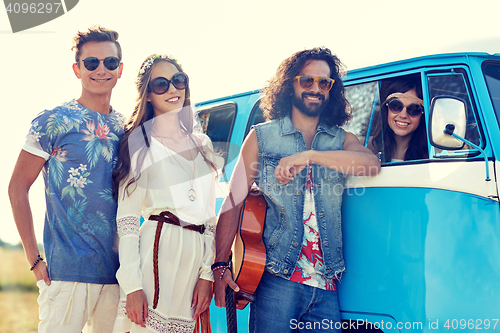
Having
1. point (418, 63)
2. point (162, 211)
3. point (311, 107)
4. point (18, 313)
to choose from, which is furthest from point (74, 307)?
point (18, 313)

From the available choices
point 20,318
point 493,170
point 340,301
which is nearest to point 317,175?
point 340,301

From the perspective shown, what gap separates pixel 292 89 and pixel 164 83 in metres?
0.82

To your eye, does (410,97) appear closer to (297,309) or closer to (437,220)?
(437,220)

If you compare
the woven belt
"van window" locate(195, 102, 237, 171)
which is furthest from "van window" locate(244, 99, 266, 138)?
the woven belt

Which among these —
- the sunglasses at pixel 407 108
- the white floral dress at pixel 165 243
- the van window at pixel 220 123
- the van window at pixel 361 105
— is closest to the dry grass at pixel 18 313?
the van window at pixel 220 123

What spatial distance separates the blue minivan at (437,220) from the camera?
2.10 meters

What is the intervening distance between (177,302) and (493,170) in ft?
5.84

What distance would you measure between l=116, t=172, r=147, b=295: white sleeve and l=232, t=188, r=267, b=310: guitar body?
22.8 inches

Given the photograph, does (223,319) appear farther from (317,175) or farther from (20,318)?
(20,318)

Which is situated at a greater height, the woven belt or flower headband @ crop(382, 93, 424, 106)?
flower headband @ crop(382, 93, 424, 106)

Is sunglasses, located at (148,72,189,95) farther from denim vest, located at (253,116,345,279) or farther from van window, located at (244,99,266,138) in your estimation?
van window, located at (244,99,266,138)

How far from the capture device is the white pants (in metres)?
2.34

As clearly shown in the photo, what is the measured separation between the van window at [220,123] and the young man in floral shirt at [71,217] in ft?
4.63

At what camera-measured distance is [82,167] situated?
247 cm
